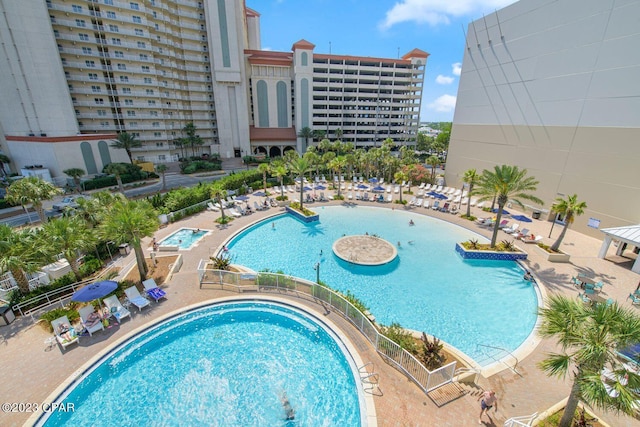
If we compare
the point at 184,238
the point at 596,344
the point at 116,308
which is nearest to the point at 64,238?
the point at 116,308

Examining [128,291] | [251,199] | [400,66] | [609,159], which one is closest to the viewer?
[128,291]

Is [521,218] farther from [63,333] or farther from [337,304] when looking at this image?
[63,333]

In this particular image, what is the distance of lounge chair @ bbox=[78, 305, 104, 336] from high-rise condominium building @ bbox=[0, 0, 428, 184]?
36.4 meters

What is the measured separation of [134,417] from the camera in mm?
9211

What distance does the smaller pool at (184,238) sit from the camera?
68.8 feet

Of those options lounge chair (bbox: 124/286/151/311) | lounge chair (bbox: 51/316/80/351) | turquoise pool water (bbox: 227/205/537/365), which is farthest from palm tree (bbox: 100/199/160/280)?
turquoise pool water (bbox: 227/205/537/365)

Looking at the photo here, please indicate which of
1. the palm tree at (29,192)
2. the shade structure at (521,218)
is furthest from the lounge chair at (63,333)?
the shade structure at (521,218)

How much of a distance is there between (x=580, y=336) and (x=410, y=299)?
904cm

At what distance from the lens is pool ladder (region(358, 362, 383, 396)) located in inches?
360

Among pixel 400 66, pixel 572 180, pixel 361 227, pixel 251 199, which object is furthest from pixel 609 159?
pixel 400 66

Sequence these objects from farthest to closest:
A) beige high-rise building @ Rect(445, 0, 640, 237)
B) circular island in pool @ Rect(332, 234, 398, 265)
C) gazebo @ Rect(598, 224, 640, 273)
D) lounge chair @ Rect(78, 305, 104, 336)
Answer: beige high-rise building @ Rect(445, 0, 640, 237) → circular island in pool @ Rect(332, 234, 398, 265) → gazebo @ Rect(598, 224, 640, 273) → lounge chair @ Rect(78, 305, 104, 336)

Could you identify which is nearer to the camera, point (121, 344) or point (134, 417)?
point (134, 417)

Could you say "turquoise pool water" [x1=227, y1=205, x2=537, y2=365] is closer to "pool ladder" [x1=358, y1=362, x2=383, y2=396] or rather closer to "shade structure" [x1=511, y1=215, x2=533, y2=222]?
"pool ladder" [x1=358, y1=362, x2=383, y2=396]

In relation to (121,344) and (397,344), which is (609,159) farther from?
(121,344)
